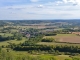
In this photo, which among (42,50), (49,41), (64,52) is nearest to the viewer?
(64,52)

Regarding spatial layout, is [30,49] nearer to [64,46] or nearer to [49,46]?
[49,46]

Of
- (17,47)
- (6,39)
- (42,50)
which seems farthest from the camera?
(6,39)

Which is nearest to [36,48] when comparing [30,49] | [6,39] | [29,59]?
→ [30,49]

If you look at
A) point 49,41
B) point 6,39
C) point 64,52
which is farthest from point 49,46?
point 6,39

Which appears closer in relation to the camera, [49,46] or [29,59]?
[29,59]

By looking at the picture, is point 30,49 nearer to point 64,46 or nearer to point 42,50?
point 42,50

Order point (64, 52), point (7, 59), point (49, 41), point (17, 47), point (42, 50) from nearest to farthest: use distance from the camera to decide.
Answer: point (7, 59), point (64, 52), point (42, 50), point (17, 47), point (49, 41)

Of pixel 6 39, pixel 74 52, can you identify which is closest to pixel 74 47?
pixel 74 52

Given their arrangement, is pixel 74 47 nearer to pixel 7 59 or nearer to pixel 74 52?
pixel 74 52
